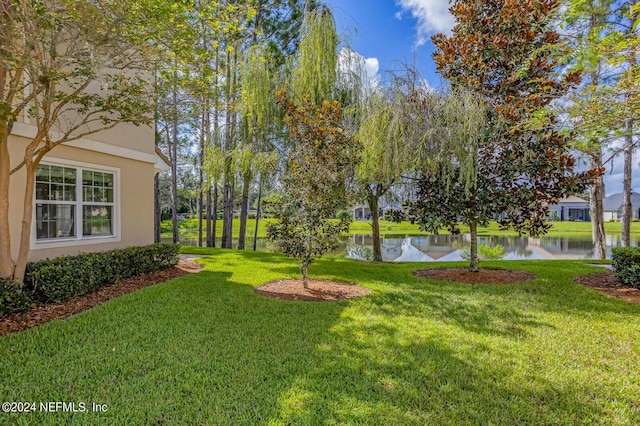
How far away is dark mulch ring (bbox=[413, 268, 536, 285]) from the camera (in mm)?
7996

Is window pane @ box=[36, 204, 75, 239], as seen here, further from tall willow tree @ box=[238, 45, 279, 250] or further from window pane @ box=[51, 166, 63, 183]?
tall willow tree @ box=[238, 45, 279, 250]

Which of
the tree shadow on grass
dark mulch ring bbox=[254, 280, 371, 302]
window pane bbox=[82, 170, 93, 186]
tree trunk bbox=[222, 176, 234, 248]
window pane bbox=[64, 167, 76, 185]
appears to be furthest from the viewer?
tree trunk bbox=[222, 176, 234, 248]

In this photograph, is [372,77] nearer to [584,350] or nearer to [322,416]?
A: [584,350]

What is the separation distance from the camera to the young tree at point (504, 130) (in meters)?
7.32

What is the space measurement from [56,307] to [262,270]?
4571 mm

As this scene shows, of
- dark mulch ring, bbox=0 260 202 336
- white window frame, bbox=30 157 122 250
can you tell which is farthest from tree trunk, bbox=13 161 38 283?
white window frame, bbox=30 157 122 250

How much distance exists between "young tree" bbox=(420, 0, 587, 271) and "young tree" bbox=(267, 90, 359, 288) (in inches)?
104

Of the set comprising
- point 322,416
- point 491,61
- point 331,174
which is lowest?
point 322,416

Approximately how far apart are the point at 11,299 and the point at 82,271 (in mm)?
1249

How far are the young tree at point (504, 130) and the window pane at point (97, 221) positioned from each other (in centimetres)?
768

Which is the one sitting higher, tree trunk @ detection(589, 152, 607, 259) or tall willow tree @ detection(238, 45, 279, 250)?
tall willow tree @ detection(238, 45, 279, 250)

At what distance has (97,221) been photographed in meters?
7.96

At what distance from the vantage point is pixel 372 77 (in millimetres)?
10406

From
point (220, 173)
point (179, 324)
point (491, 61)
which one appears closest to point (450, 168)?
point (491, 61)
